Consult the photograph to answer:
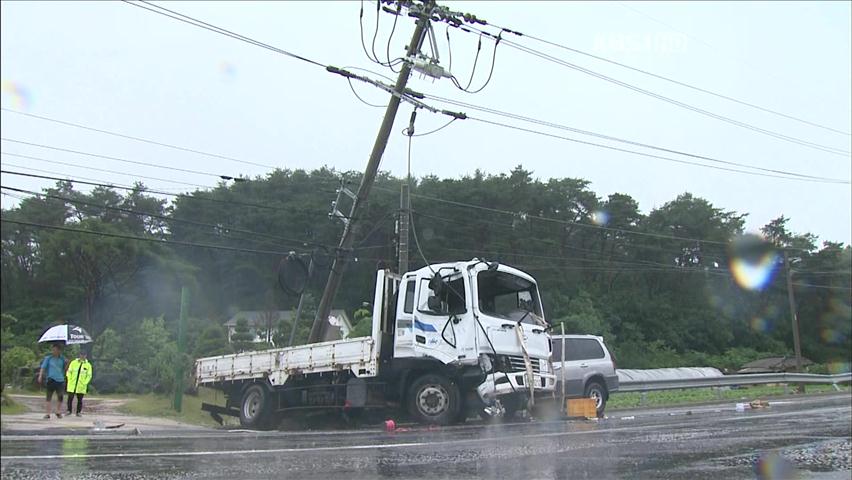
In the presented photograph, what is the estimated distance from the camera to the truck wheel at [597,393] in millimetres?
17283

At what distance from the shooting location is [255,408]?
14.4 metres

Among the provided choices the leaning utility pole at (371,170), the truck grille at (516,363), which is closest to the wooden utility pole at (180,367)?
the leaning utility pole at (371,170)

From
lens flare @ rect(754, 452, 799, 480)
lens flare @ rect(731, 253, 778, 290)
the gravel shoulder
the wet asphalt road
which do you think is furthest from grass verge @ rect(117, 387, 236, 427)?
lens flare @ rect(731, 253, 778, 290)

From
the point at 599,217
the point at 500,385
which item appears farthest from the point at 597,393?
the point at 599,217

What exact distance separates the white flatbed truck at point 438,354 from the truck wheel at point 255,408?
0.39 meters

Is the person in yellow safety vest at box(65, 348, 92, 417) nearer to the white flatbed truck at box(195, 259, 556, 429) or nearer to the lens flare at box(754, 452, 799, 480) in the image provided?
the white flatbed truck at box(195, 259, 556, 429)

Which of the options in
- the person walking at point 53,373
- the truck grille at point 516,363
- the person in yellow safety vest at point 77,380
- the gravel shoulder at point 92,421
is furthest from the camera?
the person in yellow safety vest at point 77,380

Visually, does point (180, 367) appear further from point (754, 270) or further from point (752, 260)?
point (754, 270)

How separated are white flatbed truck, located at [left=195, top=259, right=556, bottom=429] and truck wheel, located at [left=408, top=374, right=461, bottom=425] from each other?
2 cm

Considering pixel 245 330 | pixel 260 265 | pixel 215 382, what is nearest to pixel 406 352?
pixel 215 382

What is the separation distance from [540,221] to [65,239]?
3882 centimetres

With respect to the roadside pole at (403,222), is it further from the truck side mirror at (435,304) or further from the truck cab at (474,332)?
the truck side mirror at (435,304)

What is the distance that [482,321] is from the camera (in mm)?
12570

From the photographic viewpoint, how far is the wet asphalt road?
6.17 metres
